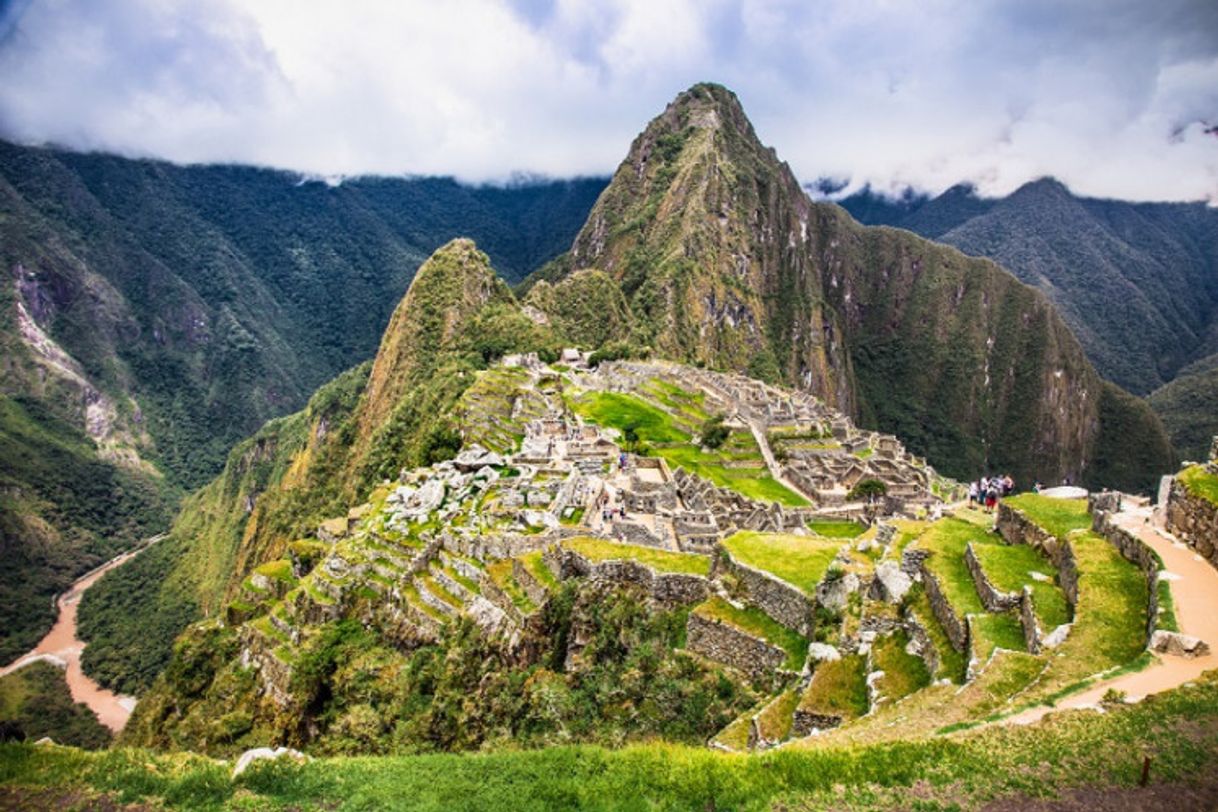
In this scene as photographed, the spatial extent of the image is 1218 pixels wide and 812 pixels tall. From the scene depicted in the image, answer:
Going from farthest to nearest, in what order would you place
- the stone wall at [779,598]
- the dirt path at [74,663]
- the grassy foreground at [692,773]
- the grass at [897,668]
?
the dirt path at [74,663]
the stone wall at [779,598]
the grass at [897,668]
the grassy foreground at [692,773]

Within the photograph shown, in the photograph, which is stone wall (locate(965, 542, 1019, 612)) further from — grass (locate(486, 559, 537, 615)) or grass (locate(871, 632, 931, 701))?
grass (locate(486, 559, 537, 615))

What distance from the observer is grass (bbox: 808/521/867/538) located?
3929 cm

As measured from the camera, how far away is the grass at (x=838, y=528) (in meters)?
39.3

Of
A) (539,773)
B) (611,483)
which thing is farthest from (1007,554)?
(611,483)

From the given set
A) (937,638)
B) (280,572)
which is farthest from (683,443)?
(937,638)

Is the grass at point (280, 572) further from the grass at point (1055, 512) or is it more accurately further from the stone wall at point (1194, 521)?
the stone wall at point (1194, 521)

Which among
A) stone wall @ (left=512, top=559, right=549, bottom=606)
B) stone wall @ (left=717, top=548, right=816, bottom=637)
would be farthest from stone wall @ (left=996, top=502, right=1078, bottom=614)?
stone wall @ (left=512, top=559, right=549, bottom=606)

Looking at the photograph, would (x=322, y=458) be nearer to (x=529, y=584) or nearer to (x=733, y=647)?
(x=529, y=584)

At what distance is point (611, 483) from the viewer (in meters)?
32.9

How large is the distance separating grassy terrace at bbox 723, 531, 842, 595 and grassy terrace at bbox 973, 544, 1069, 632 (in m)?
3.63

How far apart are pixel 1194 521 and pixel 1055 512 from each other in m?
4.78

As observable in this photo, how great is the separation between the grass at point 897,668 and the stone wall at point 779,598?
72.7 inches

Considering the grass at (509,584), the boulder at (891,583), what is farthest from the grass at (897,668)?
the grass at (509,584)

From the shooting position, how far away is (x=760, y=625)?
16.6 m
